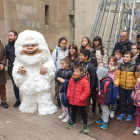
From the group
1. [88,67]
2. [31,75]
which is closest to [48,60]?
[31,75]

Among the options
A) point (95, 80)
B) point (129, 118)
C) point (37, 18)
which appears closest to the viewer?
point (95, 80)

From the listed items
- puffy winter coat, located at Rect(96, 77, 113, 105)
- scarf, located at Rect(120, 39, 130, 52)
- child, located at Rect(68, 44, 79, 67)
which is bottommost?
puffy winter coat, located at Rect(96, 77, 113, 105)

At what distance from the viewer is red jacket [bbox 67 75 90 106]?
3033mm

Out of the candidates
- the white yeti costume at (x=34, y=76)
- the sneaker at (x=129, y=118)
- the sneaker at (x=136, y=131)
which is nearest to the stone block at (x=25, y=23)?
the white yeti costume at (x=34, y=76)

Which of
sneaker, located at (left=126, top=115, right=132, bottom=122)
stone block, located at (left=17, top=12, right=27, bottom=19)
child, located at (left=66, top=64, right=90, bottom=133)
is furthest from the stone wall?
sneaker, located at (left=126, top=115, right=132, bottom=122)

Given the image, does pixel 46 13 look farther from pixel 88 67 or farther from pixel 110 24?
pixel 88 67

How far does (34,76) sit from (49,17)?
640cm

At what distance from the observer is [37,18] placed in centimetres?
877

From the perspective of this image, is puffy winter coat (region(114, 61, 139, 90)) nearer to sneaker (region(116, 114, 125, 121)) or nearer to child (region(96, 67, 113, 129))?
child (region(96, 67, 113, 129))

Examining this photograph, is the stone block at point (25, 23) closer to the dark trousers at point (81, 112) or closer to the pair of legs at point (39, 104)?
the pair of legs at point (39, 104)

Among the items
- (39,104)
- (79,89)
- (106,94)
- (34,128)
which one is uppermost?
(79,89)

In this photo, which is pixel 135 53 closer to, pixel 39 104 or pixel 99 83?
pixel 99 83

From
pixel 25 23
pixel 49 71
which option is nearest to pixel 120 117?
pixel 49 71

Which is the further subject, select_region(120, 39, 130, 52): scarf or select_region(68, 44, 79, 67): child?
select_region(120, 39, 130, 52): scarf
